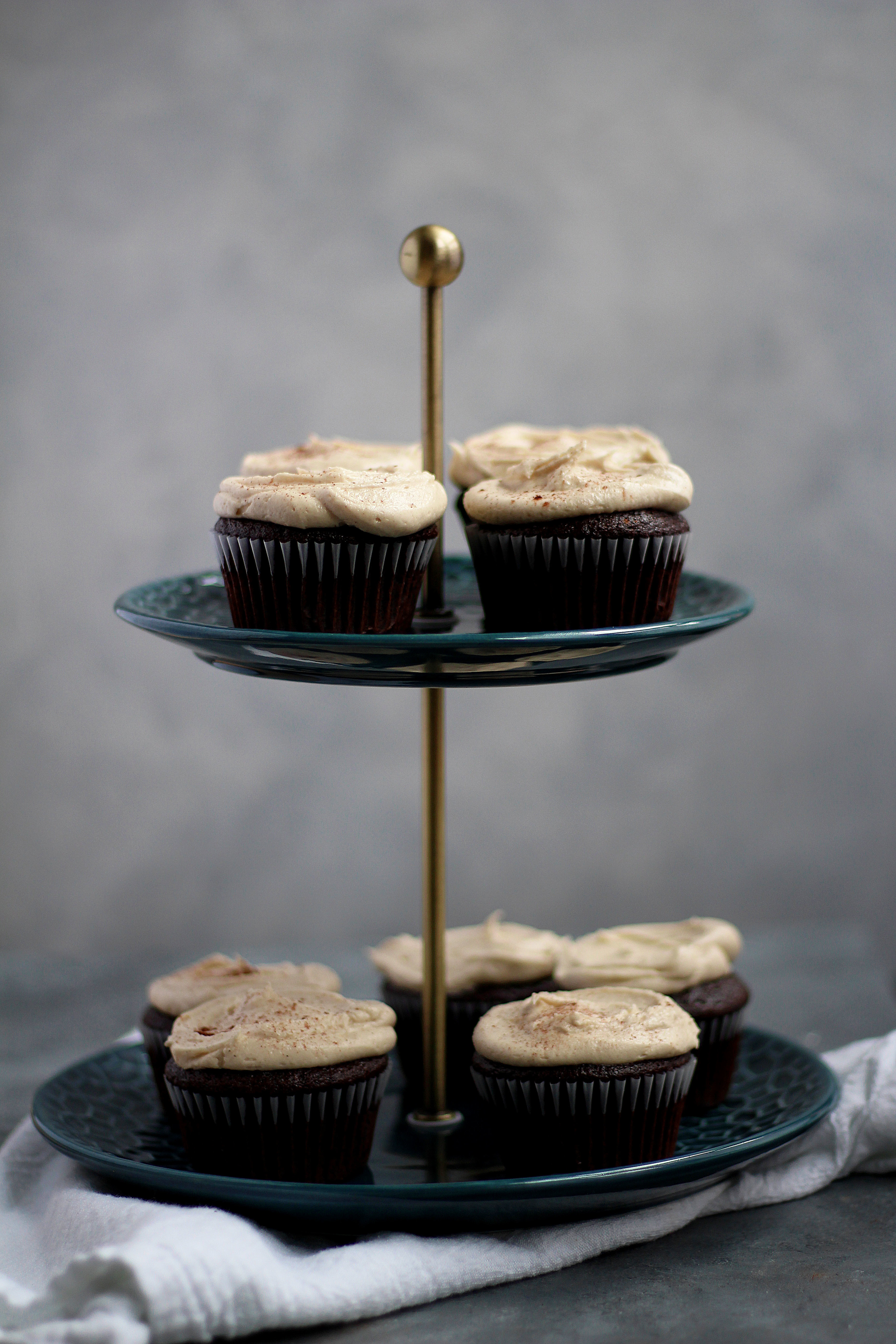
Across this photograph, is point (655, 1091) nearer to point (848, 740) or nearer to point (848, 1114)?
point (848, 1114)

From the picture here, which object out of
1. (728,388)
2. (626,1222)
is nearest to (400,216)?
(728,388)

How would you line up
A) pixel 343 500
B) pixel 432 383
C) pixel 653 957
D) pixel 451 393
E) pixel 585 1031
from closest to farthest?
pixel 343 500, pixel 585 1031, pixel 432 383, pixel 653 957, pixel 451 393

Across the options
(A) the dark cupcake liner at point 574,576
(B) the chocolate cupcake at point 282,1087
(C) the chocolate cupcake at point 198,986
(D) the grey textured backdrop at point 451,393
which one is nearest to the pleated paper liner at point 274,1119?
(B) the chocolate cupcake at point 282,1087

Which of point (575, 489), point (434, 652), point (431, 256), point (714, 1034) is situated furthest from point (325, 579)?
point (714, 1034)

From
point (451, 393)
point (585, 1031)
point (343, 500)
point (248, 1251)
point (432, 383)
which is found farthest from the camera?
point (451, 393)

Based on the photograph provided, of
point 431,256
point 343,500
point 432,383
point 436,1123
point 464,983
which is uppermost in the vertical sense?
point 431,256

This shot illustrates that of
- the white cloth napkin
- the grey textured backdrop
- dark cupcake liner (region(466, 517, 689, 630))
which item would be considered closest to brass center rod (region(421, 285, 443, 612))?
dark cupcake liner (region(466, 517, 689, 630))

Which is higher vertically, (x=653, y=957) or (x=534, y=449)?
(x=534, y=449)

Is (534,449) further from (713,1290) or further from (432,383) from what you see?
(713,1290)
